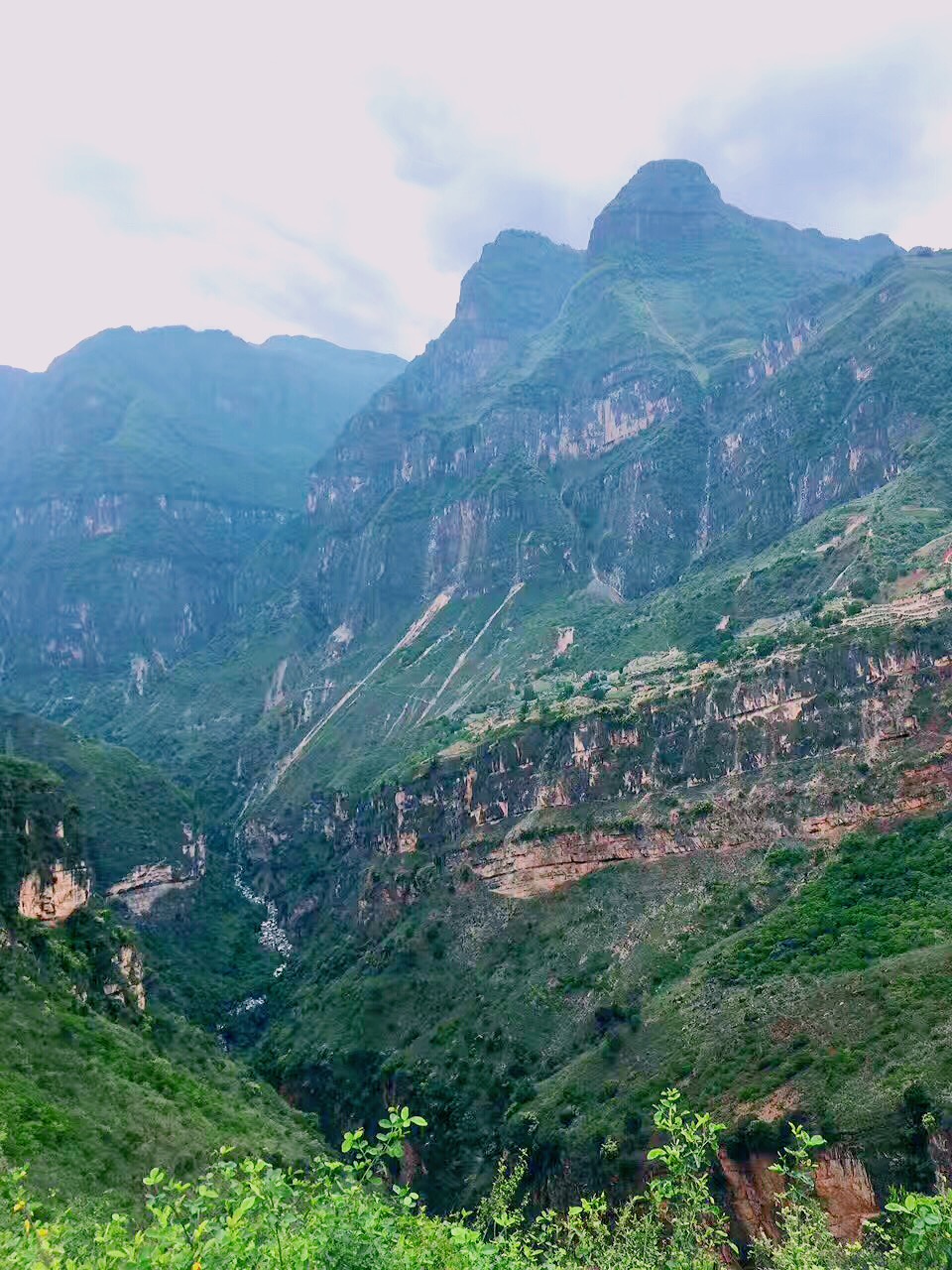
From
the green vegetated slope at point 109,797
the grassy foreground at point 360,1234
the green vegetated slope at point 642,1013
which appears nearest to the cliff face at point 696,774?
the green vegetated slope at point 642,1013

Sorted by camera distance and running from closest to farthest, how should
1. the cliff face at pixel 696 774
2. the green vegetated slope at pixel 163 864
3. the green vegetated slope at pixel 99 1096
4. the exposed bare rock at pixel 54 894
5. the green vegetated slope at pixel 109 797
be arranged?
the green vegetated slope at pixel 99 1096, the exposed bare rock at pixel 54 894, the cliff face at pixel 696 774, the green vegetated slope at pixel 163 864, the green vegetated slope at pixel 109 797

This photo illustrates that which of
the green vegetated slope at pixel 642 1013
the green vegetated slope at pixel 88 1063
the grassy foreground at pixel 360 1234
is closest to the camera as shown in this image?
the grassy foreground at pixel 360 1234

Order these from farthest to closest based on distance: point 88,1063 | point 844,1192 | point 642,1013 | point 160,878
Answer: point 160,878, point 642,1013, point 88,1063, point 844,1192

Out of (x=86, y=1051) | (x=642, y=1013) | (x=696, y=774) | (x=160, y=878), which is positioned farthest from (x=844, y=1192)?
(x=160, y=878)

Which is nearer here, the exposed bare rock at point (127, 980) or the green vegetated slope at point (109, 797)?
the exposed bare rock at point (127, 980)

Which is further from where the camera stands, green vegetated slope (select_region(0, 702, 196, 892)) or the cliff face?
green vegetated slope (select_region(0, 702, 196, 892))

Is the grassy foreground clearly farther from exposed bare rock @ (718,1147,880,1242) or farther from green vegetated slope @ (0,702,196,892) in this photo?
green vegetated slope @ (0,702,196,892)

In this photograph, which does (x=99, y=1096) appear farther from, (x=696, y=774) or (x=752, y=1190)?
(x=696, y=774)

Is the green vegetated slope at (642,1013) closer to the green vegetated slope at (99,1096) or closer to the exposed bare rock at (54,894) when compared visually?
the green vegetated slope at (99,1096)

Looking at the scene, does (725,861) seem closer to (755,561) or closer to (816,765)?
(816,765)

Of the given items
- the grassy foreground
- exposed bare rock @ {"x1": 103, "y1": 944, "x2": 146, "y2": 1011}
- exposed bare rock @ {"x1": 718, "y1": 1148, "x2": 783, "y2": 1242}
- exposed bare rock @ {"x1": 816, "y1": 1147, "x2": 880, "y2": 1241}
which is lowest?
exposed bare rock @ {"x1": 718, "y1": 1148, "x2": 783, "y2": 1242}

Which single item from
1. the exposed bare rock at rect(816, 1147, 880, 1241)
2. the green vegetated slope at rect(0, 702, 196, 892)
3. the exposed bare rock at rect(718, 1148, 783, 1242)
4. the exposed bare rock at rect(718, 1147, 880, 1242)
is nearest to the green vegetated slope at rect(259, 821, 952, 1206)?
Result: the exposed bare rock at rect(816, 1147, 880, 1241)

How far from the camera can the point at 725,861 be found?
263ft

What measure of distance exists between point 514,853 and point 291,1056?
32.7 m
